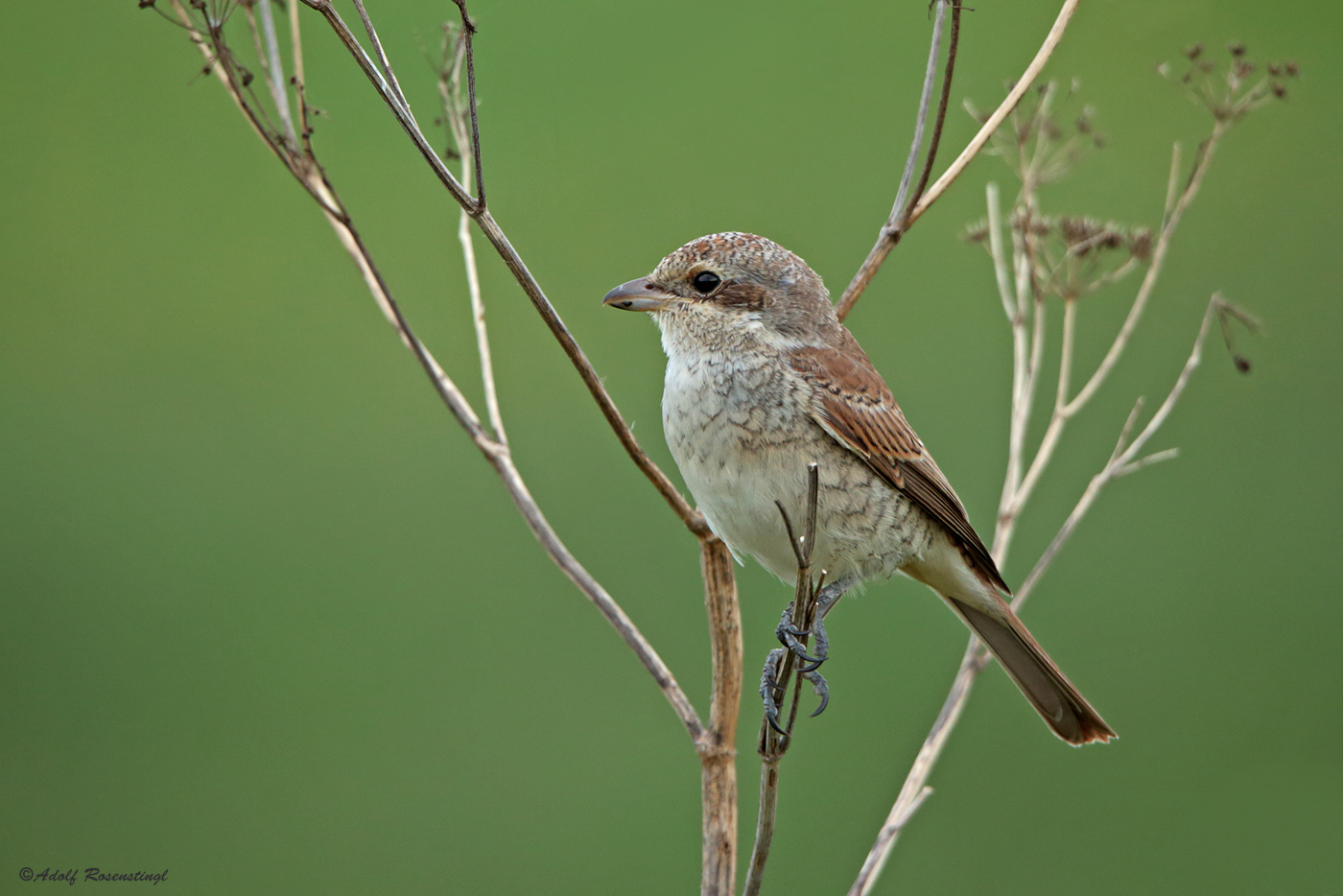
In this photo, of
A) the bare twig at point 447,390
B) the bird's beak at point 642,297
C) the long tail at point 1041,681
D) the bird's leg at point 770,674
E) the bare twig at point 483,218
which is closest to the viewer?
the bare twig at point 483,218

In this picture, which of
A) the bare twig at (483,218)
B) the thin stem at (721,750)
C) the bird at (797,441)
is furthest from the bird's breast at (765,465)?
the bare twig at (483,218)

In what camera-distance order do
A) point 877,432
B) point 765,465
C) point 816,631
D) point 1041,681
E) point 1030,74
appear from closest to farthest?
point 1030,74
point 816,631
point 765,465
point 877,432
point 1041,681

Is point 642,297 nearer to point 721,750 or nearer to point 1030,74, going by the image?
point 1030,74

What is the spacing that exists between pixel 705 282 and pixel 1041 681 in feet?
3.45

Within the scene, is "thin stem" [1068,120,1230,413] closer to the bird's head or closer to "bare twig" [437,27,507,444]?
the bird's head

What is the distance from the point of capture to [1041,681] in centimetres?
241

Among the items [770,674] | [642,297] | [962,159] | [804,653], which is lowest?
[770,674]

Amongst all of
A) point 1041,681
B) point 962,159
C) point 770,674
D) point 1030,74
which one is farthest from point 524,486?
point 1041,681

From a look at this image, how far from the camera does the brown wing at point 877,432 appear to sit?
2.16m

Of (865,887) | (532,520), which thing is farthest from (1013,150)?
(865,887)

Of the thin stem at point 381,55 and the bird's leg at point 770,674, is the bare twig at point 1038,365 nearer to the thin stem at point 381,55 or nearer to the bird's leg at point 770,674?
the bird's leg at point 770,674

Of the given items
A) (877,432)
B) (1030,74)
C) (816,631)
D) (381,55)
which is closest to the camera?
(381,55)

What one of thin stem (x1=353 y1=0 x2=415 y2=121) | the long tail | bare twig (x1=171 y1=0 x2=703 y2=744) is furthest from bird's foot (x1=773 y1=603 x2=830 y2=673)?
thin stem (x1=353 y1=0 x2=415 y2=121)

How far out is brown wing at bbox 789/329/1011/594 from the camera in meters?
2.16
